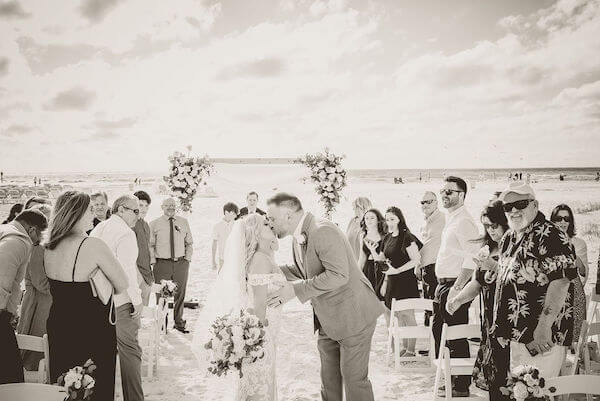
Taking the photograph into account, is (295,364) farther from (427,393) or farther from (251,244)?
(251,244)

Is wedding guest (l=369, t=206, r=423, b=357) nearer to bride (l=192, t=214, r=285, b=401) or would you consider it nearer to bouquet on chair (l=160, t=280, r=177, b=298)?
bride (l=192, t=214, r=285, b=401)

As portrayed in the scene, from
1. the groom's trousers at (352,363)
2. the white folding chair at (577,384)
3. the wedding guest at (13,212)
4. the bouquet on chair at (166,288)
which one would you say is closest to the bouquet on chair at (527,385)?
the white folding chair at (577,384)

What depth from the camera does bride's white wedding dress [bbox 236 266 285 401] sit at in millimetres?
4359

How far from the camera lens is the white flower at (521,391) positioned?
8.91ft

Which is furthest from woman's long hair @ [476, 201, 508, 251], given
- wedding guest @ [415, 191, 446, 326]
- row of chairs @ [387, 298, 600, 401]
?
wedding guest @ [415, 191, 446, 326]

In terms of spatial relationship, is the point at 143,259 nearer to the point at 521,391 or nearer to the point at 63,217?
the point at 63,217

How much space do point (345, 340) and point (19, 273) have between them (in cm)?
310

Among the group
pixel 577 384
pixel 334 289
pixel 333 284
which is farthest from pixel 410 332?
pixel 577 384

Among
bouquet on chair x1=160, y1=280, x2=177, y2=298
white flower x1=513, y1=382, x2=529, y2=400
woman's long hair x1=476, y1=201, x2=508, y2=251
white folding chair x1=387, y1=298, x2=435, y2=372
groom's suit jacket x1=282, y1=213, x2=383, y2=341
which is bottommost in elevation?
white folding chair x1=387, y1=298, x2=435, y2=372

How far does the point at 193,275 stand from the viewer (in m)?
13.0

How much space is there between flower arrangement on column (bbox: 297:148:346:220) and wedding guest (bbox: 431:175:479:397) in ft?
13.3

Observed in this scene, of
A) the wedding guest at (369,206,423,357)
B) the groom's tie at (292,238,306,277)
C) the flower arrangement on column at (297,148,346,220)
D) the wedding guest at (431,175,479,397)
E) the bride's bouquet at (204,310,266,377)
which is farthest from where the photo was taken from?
the flower arrangement on column at (297,148,346,220)

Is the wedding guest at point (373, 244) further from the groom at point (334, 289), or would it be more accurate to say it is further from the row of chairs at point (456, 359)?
the groom at point (334, 289)

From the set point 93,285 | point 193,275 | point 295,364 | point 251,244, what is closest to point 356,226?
point 295,364
